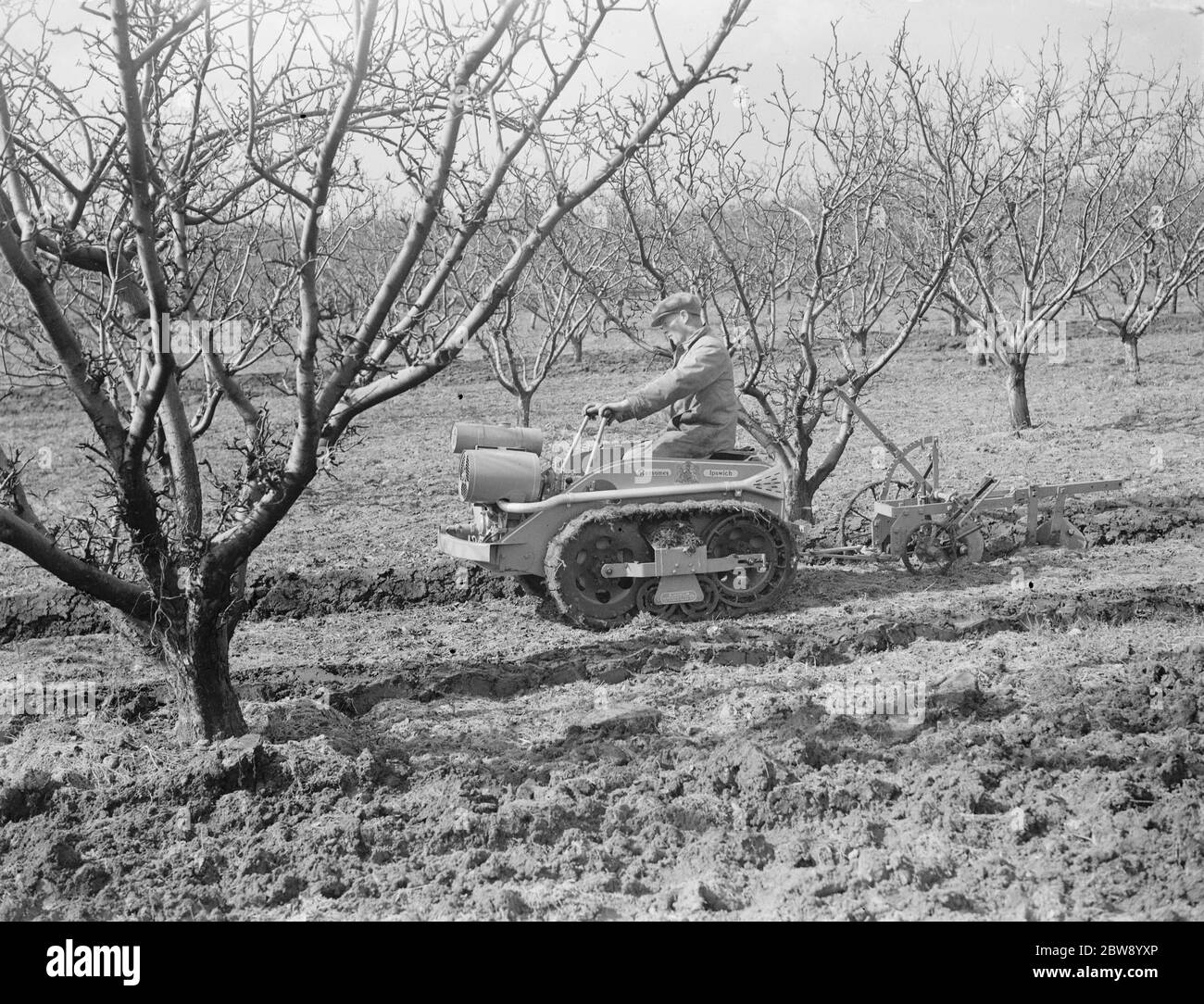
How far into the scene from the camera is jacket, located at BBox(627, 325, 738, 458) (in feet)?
22.0

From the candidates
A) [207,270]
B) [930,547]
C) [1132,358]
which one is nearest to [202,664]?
[207,270]

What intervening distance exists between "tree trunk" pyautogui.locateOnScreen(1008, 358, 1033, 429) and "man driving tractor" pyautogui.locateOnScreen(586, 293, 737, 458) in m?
8.35

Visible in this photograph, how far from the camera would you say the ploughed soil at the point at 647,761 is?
3.72 m

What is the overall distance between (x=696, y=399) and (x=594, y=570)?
1.28 metres

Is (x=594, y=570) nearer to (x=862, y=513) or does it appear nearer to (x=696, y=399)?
(x=696, y=399)

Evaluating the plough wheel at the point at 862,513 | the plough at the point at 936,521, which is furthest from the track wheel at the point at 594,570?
the plough wheel at the point at 862,513

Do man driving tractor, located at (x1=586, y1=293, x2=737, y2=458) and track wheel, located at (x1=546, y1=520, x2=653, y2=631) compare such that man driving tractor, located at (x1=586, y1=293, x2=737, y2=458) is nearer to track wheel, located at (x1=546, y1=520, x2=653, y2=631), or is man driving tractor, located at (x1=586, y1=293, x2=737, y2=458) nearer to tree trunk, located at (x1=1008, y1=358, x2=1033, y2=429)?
track wheel, located at (x1=546, y1=520, x2=653, y2=631)

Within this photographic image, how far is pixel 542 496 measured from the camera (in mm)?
→ 6934

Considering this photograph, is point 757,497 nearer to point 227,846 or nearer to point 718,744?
point 718,744

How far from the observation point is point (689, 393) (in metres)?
6.83

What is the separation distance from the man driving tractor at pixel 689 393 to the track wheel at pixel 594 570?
25.1 inches

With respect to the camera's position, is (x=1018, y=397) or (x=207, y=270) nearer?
(x=207, y=270)

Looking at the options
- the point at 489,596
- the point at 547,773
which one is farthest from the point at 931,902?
the point at 489,596

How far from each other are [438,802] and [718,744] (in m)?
1.25
